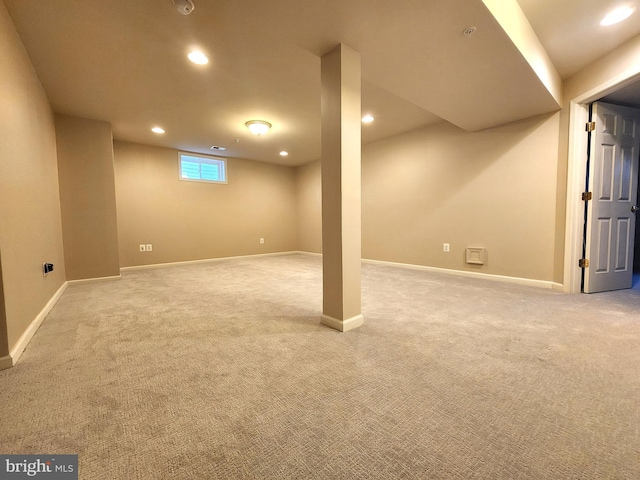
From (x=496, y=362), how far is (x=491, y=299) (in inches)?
58.4

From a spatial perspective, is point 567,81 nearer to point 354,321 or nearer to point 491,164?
point 491,164

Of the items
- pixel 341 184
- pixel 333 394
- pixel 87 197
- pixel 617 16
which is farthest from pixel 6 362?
pixel 617 16

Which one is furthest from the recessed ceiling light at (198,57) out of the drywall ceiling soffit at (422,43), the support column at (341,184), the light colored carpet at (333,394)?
the light colored carpet at (333,394)

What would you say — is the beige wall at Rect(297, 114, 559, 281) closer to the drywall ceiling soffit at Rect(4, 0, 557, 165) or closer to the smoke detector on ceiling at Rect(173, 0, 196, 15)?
the drywall ceiling soffit at Rect(4, 0, 557, 165)

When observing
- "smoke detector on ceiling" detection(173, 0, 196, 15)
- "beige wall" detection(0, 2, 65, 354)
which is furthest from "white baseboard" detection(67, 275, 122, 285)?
"smoke detector on ceiling" detection(173, 0, 196, 15)

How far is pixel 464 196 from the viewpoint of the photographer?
13.2 ft

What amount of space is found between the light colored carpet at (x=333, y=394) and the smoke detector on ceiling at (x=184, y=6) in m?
2.27

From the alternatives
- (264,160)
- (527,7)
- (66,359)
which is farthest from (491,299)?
(264,160)

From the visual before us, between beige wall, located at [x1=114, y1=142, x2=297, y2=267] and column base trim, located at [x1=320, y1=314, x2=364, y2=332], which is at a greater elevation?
beige wall, located at [x1=114, y1=142, x2=297, y2=267]

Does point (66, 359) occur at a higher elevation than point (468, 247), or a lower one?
lower

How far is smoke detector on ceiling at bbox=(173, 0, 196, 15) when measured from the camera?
5.58 feet

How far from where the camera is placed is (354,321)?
2.07 metres

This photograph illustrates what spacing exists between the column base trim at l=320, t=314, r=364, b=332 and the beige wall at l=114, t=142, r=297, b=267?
450cm

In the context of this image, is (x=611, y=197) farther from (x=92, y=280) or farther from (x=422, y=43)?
(x=92, y=280)
